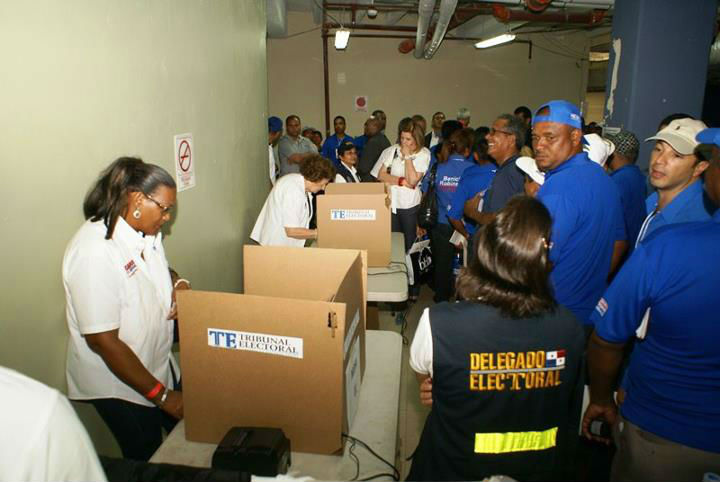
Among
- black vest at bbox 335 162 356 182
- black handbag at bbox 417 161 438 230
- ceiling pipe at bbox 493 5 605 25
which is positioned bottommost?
black handbag at bbox 417 161 438 230

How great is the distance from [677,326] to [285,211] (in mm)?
2257

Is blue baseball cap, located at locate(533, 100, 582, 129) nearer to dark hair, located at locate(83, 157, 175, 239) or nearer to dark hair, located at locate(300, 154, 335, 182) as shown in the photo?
dark hair, located at locate(300, 154, 335, 182)

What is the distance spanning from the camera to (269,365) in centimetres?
121

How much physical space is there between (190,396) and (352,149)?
11.5 ft

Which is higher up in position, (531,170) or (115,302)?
(531,170)

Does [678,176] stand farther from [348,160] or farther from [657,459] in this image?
[348,160]

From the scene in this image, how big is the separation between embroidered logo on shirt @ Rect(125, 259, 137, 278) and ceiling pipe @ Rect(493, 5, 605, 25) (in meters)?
5.95

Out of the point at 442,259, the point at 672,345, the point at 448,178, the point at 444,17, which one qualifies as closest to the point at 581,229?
the point at 672,345

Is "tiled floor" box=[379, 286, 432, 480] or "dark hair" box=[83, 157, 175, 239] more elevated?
"dark hair" box=[83, 157, 175, 239]

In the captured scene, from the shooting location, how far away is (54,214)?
4.65 feet

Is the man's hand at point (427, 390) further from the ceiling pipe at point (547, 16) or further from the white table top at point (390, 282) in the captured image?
the ceiling pipe at point (547, 16)

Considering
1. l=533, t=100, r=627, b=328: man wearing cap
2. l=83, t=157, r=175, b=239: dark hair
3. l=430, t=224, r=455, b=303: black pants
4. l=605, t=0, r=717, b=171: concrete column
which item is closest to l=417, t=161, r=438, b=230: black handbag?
l=430, t=224, r=455, b=303: black pants

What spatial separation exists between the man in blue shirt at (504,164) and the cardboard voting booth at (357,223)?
61cm

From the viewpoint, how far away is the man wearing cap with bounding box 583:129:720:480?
115 centimetres
